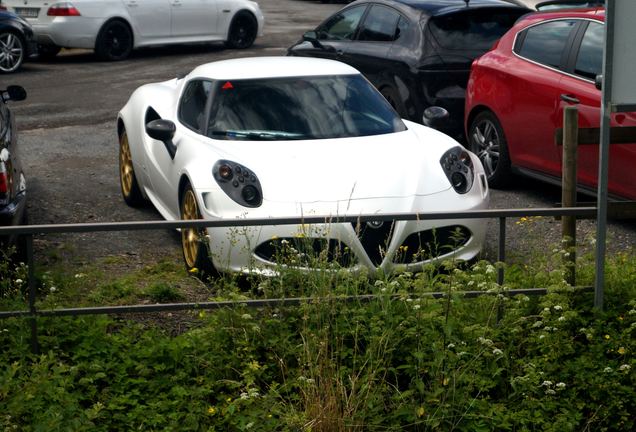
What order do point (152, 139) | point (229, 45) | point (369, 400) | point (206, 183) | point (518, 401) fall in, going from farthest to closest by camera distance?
point (229, 45) → point (152, 139) → point (206, 183) → point (518, 401) → point (369, 400)

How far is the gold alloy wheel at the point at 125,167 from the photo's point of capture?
10125 mm

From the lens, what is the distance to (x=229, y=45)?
21.5 metres

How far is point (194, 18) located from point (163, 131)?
12.2m

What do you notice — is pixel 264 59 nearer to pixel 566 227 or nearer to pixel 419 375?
pixel 566 227

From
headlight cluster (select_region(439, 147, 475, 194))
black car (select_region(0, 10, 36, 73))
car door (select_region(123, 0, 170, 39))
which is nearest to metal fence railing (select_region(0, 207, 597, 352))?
headlight cluster (select_region(439, 147, 475, 194))

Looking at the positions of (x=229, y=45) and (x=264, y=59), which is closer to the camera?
(x=264, y=59)

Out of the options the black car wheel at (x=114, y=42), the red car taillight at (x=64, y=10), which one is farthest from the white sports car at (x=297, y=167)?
the black car wheel at (x=114, y=42)

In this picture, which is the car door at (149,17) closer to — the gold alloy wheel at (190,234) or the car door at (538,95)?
the car door at (538,95)

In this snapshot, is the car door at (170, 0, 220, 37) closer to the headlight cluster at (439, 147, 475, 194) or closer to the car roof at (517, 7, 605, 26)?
the car roof at (517, 7, 605, 26)

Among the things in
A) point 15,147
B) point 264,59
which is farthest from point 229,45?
point 15,147

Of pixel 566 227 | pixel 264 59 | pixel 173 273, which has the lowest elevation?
pixel 173 273

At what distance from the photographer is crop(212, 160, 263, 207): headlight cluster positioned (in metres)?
7.66

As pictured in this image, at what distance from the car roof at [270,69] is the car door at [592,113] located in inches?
71.6

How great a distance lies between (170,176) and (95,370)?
306cm
